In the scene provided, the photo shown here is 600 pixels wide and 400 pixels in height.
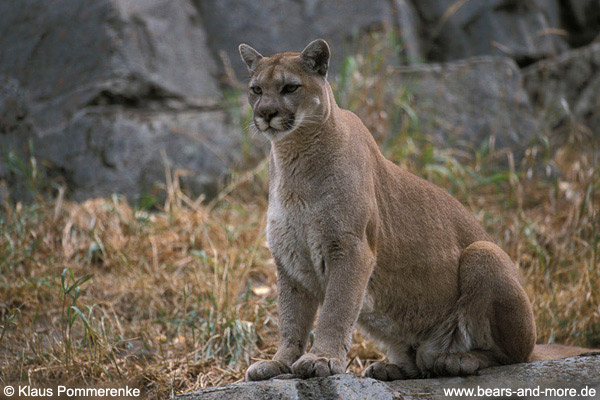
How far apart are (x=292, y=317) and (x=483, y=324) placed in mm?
1192

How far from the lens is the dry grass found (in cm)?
461

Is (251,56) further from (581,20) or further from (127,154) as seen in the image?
(581,20)

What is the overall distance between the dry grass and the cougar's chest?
1.20 meters

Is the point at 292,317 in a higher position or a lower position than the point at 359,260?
lower

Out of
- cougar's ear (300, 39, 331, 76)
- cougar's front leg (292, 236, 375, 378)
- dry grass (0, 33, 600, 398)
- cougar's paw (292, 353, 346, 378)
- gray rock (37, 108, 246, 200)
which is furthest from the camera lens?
gray rock (37, 108, 246, 200)

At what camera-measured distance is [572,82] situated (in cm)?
941

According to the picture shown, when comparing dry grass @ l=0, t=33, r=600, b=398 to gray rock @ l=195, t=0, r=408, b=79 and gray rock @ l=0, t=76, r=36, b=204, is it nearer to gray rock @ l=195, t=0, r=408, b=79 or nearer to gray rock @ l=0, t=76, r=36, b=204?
gray rock @ l=0, t=76, r=36, b=204

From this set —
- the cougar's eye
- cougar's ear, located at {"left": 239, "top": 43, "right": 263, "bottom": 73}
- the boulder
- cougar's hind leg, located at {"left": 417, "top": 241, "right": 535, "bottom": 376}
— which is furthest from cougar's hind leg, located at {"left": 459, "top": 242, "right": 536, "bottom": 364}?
the boulder

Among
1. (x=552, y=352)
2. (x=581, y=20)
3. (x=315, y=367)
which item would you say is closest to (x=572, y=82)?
(x=581, y=20)

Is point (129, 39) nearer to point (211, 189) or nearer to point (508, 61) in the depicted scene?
point (211, 189)

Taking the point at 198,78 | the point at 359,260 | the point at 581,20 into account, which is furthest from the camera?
the point at 581,20

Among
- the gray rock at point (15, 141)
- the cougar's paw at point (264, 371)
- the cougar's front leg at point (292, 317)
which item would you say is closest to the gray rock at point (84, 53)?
the gray rock at point (15, 141)

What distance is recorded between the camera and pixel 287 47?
866cm

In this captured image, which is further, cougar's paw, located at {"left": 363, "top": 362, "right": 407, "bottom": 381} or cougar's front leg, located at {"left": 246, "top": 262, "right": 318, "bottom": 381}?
cougar's paw, located at {"left": 363, "top": 362, "right": 407, "bottom": 381}
